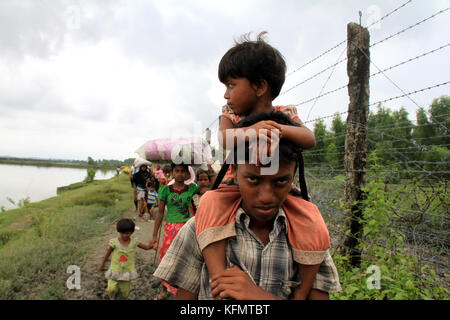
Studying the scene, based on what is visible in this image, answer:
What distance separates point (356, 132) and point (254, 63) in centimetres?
215

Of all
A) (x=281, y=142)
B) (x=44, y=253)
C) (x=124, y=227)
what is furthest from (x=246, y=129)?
(x=44, y=253)

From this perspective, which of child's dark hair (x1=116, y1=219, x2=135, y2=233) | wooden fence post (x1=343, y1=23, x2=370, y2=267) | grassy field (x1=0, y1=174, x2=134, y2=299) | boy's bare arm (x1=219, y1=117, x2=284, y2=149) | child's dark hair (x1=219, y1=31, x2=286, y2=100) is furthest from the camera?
grassy field (x1=0, y1=174, x2=134, y2=299)

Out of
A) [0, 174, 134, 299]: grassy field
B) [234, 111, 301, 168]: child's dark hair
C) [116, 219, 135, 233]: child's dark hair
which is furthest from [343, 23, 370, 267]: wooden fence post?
[0, 174, 134, 299]: grassy field

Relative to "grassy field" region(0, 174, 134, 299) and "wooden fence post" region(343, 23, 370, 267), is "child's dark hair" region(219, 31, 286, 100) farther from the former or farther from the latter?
"grassy field" region(0, 174, 134, 299)

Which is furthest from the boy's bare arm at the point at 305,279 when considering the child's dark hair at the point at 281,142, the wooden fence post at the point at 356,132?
the wooden fence post at the point at 356,132

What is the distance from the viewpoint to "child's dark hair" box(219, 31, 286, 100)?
3.88 ft

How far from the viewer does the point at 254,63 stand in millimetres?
1178

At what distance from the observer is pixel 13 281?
3615 millimetres

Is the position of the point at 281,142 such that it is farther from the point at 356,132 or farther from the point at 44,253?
the point at 44,253

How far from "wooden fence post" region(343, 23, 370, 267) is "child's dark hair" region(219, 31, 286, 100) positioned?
1986 millimetres

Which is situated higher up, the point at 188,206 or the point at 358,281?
the point at 188,206
